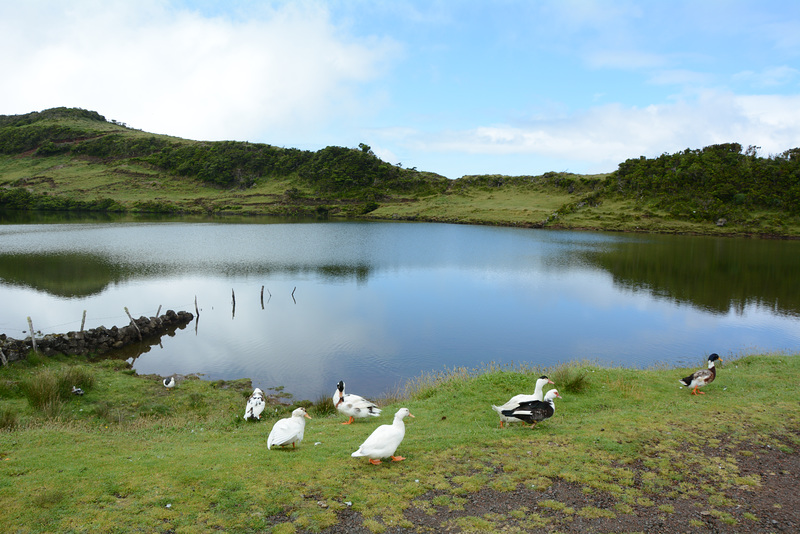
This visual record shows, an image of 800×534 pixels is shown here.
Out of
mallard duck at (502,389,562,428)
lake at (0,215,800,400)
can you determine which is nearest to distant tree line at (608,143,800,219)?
lake at (0,215,800,400)

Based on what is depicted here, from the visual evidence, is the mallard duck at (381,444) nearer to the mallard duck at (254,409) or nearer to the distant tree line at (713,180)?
the mallard duck at (254,409)

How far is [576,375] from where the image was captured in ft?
53.1

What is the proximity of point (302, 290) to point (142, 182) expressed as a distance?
127 meters

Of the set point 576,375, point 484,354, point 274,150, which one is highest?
point 274,150

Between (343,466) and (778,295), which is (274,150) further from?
(343,466)

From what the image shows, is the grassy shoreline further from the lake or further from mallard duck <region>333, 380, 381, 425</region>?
the lake

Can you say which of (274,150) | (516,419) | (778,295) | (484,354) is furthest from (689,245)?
(274,150)

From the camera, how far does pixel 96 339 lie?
24.1 meters

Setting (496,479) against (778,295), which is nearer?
(496,479)

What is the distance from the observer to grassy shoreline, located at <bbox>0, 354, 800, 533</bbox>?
286 inches

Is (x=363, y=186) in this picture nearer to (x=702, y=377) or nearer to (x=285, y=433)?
(x=702, y=377)

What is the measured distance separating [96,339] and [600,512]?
85.4 ft

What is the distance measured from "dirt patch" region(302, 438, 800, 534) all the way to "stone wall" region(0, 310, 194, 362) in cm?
2079

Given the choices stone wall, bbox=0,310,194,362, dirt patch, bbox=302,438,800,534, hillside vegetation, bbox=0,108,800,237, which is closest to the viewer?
dirt patch, bbox=302,438,800,534
